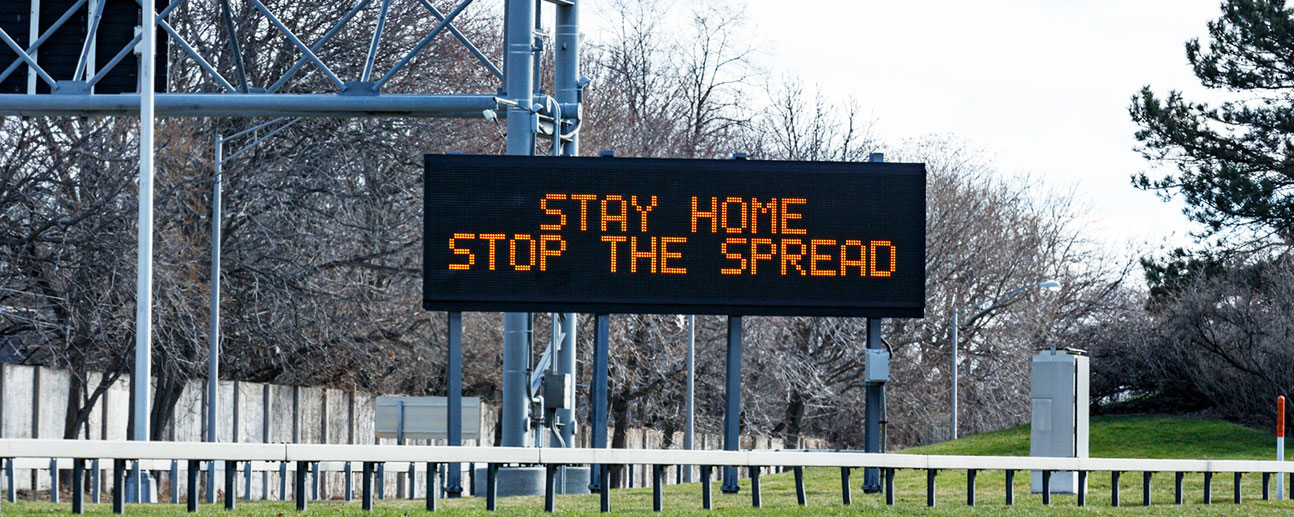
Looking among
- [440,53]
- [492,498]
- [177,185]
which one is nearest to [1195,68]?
[440,53]

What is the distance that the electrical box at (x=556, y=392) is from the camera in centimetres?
2138

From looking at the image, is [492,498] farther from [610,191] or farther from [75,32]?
[75,32]

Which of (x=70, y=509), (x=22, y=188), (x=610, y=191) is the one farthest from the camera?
(x=22, y=188)

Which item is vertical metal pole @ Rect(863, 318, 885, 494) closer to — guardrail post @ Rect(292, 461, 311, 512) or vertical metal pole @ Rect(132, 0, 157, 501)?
guardrail post @ Rect(292, 461, 311, 512)

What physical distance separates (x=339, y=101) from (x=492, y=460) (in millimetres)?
8205

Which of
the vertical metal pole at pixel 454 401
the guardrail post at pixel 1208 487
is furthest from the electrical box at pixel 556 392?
the guardrail post at pixel 1208 487

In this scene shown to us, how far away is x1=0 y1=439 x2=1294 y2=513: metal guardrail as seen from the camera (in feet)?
41.0

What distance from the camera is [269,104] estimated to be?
70.9ft

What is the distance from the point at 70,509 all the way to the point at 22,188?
16074 mm

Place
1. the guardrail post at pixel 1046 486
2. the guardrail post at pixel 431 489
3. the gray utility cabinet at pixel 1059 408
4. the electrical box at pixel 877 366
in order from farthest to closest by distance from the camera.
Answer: the gray utility cabinet at pixel 1059 408 → the electrical box at pixel 877 366 → the guardrail post at pixel 1046 486 → the guardrail post at pixel 431 489

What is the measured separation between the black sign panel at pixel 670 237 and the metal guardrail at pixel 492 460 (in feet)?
7.80

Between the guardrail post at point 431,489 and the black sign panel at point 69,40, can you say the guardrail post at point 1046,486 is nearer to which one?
the guardrail post at point 431,489

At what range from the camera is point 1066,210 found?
66062 millimetres

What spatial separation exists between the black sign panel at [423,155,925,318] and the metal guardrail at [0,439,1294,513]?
2377 millimetres
